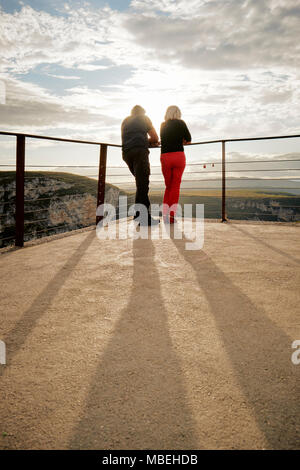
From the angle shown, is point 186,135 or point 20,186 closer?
point 20,186

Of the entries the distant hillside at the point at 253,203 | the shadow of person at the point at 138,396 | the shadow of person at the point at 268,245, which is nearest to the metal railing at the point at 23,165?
the shadow of person at the point at 268,245

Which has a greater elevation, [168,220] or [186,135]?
[186,135]

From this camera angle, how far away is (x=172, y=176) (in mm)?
4316

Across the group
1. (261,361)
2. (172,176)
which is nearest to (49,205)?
(172,176)

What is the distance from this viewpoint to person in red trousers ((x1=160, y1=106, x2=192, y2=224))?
13.7 ft

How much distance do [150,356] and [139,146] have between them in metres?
3.40

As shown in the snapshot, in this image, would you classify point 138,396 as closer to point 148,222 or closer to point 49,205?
point 148,222

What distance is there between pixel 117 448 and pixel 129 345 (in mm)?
499

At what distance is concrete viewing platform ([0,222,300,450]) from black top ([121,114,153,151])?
2274 millimetres
